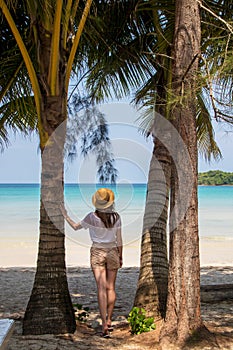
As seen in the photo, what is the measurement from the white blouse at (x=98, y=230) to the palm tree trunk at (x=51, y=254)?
0.27 meters

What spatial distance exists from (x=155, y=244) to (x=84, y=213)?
942mm

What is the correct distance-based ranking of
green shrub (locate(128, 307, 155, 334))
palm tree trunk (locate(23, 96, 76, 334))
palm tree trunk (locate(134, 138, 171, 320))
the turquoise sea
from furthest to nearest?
palm tree trunk (locate(134, 138, 171, 320)), the turquoise sea, green shrub (locate(128, 307, 155, 334)), palm tree trunk (locate(23, 96, 76, 334))

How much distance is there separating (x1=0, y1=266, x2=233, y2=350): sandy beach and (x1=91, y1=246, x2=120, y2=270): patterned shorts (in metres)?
0.74

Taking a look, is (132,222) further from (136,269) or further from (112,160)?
(136,269)

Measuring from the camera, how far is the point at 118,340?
5.25 m

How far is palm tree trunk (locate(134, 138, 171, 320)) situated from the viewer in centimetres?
591

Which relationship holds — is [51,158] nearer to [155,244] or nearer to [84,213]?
[84,213]

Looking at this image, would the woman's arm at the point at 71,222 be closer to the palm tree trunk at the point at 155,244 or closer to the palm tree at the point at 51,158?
the palm tree at the point at 51,158

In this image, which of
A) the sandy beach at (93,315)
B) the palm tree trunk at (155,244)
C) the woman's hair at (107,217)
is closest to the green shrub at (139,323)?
the sandy beach at (93,315)

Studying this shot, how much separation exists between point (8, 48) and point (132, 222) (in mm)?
3387

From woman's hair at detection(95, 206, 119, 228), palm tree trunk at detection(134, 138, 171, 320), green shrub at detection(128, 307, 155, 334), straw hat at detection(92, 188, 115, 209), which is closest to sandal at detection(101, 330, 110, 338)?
green shrub at detection(128, 307, 155, 334)

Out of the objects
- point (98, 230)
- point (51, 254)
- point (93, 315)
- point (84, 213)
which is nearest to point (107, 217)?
point (98, 230)

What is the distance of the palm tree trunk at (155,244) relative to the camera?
19.4 feet

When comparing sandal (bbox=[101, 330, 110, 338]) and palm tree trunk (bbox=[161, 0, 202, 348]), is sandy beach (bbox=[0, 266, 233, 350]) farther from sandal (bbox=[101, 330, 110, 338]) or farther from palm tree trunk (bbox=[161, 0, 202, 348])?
palm tree trunk (bbox=[161, 0, 202, 348])
